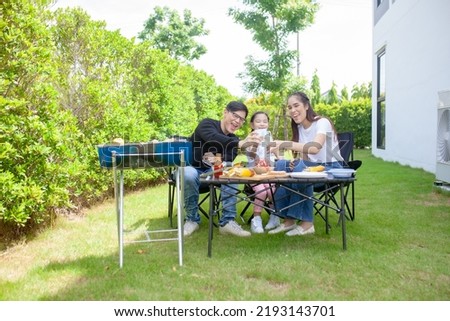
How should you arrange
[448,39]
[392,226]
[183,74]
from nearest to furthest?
[392,226] < [448,39] < [183,74]

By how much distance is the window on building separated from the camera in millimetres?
13023

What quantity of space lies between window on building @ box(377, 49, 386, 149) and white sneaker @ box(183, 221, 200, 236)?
10008 millimetres

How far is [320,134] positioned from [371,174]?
15.9ft

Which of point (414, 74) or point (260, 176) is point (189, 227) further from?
point (414, 74)

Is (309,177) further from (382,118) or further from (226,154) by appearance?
(382,118)

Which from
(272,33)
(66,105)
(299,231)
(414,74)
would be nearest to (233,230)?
(299,231)

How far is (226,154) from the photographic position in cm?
413

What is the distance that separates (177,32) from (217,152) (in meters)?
17.3

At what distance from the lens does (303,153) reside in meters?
3.93

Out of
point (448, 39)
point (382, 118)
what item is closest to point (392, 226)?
point (448, 39)

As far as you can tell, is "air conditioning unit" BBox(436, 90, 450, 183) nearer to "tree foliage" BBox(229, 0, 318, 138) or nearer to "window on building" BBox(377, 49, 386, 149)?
"window on building" BBox(377, 49, 386, 149)

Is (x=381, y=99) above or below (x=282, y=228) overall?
above

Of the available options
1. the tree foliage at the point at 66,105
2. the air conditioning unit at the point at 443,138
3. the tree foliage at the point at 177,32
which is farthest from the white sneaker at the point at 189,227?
the tree foliage at the point at 177,32
